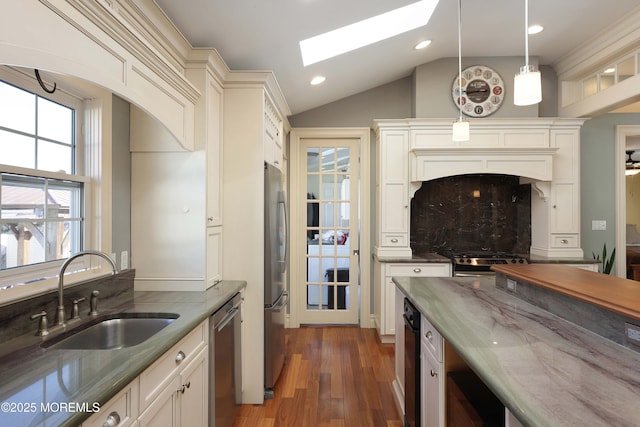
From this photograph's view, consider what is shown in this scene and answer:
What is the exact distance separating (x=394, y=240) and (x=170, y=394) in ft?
8.86

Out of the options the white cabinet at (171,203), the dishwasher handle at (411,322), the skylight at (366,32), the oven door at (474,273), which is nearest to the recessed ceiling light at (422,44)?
the skylight at (366,32)

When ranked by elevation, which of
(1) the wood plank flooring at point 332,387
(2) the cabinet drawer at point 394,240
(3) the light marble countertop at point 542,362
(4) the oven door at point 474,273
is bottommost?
(1) the wood plank flooring at point 332,387

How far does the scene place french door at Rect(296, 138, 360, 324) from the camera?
4.02 metres

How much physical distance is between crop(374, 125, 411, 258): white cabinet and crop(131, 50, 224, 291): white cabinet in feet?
6.73

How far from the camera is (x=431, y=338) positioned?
162 centimetres

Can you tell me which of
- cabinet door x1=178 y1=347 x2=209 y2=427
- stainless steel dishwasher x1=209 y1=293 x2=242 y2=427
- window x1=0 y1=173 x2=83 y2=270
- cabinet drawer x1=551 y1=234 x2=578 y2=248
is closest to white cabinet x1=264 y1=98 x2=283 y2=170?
stainless steel dishwasher x1=209 y1=293 x2=242 y2=427

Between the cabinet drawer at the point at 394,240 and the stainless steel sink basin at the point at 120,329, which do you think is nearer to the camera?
the stainless steel sink basin at the point at 120,329

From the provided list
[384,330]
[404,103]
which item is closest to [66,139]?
[384,330]

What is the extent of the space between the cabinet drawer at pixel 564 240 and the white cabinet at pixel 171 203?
3.62 m

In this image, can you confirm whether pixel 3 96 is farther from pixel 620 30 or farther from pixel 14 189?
pixel 620 30

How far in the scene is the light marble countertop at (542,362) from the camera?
31.2 inches

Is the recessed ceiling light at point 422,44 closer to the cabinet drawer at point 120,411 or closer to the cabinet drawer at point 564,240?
the cabinet drawer at point 564,240

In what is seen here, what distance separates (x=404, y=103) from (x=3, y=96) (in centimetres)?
365

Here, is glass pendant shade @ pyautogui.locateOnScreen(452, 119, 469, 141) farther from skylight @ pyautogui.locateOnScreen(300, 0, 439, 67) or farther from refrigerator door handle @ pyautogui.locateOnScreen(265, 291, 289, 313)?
refrigerator door handle @ pyautogui.locateOnScreen(265, 291, 289, 313)
